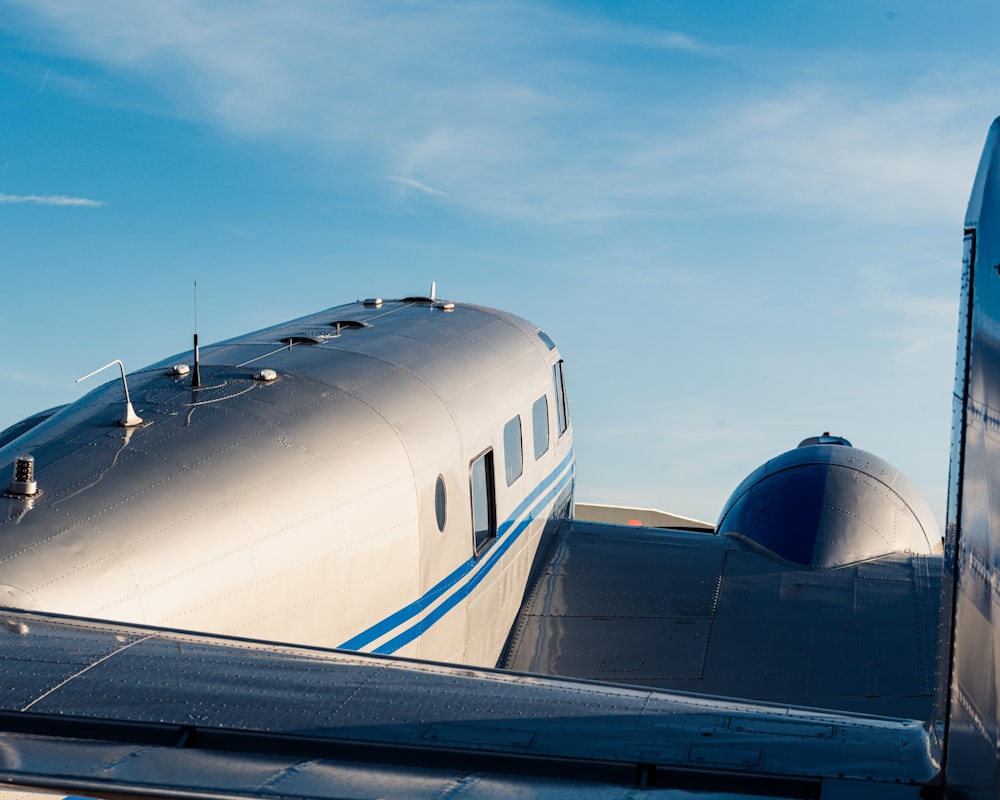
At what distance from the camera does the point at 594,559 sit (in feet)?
42.4

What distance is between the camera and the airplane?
3.46m

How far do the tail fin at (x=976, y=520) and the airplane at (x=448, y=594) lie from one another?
0.05ft

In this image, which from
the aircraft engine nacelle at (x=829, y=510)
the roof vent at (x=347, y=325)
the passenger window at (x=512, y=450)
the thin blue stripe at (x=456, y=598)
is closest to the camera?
the thin blue stripe at (x=456, y=598)

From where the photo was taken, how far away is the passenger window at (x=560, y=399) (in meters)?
14.1

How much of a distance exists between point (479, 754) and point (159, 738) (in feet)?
3.35

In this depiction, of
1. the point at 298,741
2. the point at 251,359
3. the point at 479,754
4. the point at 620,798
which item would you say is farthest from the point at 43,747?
the point at 251,359

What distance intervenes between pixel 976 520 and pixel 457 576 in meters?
6.47

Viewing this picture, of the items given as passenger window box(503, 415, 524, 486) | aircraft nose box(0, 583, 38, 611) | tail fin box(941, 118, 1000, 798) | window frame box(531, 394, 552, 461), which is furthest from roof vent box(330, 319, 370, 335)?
tail fin box(941, 118, 1000, 798)

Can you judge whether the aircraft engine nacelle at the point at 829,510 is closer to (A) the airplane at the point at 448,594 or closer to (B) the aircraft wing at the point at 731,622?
(A) the airplane at the point at 448,594

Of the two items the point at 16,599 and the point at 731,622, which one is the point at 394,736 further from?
the point at 731,622

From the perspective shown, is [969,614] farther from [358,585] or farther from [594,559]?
[594,559]

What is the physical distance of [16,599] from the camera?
578cm

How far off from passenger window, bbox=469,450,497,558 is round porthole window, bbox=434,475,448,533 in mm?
732

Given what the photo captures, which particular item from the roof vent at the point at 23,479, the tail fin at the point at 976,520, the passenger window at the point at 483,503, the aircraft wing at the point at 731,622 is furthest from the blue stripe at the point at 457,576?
the tail fin at the point at 976,520
